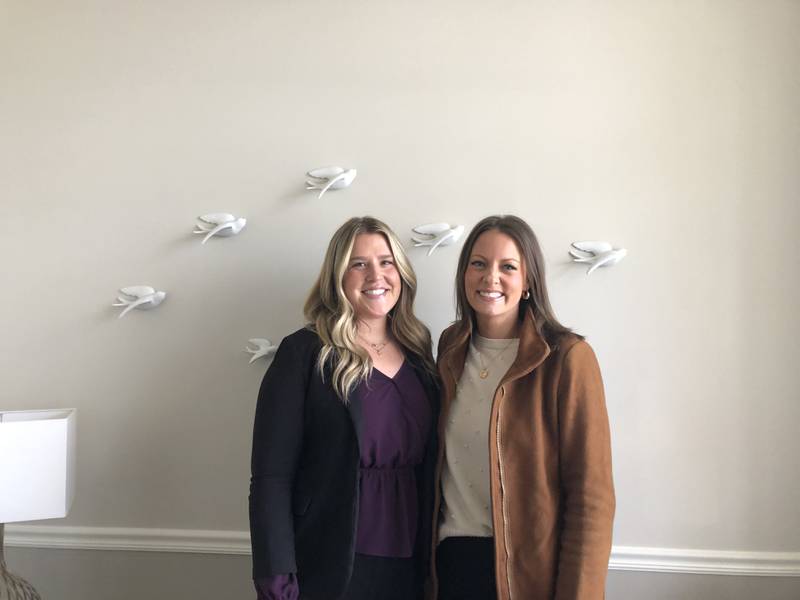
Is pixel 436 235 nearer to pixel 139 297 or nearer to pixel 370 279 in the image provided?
pixel 370 279

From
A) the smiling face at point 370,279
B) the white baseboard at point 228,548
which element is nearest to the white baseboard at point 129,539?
the white baseboard at point 228,548

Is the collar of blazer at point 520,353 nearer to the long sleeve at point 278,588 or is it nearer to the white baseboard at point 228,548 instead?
the long sleeve at point 278,588

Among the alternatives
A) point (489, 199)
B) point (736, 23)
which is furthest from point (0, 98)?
point (736, 23)

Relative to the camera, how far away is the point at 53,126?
82.8 inches

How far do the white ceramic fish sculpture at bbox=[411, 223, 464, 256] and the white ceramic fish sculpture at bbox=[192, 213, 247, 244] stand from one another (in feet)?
1.95

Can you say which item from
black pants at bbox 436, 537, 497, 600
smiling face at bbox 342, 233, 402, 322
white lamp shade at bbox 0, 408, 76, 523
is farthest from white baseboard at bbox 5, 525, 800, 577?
smiling face at bbox 342, 233, 402, 322

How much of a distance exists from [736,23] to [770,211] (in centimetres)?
63

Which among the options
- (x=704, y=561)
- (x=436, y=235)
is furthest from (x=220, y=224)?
(x=704, y=561)

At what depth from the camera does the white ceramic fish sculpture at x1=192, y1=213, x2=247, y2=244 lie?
2.00 metres

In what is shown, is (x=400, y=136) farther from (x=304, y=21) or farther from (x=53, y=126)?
(x=53, y=126)

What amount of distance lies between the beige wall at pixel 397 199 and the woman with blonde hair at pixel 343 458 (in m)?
0.43

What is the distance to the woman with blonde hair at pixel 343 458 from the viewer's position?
149 centimetres

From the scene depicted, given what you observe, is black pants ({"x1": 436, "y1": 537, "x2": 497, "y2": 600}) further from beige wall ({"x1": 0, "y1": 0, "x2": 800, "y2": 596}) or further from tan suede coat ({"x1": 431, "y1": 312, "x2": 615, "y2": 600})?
beige wall ({"x1": 0, "y1": 0, "x2": 800, "y2": 596})

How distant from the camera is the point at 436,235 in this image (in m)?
1.99
